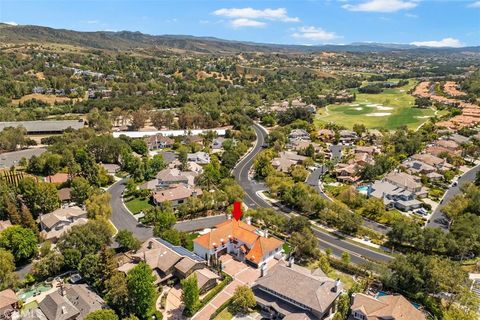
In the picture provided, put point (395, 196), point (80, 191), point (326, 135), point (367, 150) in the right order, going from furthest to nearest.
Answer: point (326, 135)
point (367, 150)
point (395, 196)
point (80, 191)

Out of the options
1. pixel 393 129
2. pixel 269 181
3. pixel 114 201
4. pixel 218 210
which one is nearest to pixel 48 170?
pixel 114 201

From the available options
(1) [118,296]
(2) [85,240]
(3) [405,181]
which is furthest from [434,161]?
(1) [118,296]

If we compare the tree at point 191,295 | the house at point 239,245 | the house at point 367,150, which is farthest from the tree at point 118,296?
the house at point 367,150

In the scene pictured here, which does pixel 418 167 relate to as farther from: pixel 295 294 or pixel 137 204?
pixel 137 204

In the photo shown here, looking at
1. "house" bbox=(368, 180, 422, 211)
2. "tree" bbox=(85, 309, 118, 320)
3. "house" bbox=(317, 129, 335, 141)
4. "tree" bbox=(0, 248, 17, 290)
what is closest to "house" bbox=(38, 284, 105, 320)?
"tree" bbox=(85, 309, 118, 320)

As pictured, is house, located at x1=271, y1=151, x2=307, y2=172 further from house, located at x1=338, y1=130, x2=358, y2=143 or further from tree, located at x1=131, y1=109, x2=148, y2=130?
tree, located at x1=131, y1=109, x2=148, y2=130

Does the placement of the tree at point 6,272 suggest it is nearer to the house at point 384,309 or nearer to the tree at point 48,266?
the tree at point 48,266

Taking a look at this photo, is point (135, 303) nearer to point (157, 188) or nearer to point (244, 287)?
point (244, 287)
